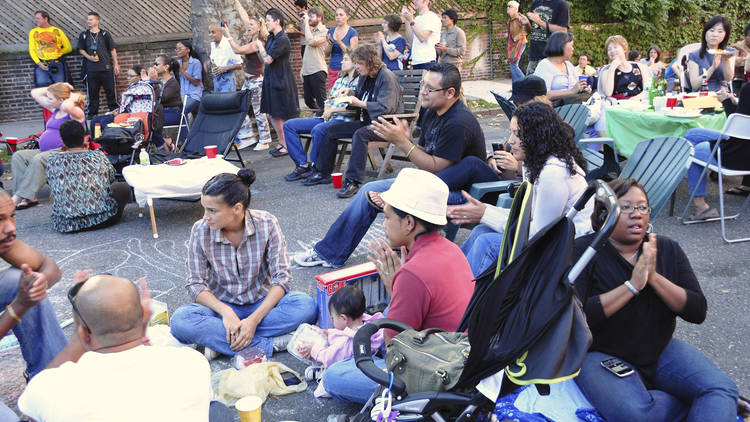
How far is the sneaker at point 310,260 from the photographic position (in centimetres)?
529

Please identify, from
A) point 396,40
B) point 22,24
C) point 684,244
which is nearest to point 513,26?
point 396,40

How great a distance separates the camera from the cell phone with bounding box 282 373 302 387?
3.57 m

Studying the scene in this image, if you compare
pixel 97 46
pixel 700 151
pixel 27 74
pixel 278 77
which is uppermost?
pixel 97 46

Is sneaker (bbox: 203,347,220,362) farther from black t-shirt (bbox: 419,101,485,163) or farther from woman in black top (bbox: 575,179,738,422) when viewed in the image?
black t-shirt (bbox: 419,101,485,163)

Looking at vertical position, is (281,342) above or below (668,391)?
below

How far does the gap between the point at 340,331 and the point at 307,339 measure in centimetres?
19

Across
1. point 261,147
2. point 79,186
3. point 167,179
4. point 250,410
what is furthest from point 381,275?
point 261,147

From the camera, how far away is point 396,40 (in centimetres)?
1043

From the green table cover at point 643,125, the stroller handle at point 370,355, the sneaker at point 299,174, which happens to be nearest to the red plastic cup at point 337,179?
the sneaker at point 299,174

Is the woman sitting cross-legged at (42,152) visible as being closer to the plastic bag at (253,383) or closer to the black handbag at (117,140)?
the black handbag at (117,140)

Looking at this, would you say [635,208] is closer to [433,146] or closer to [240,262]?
[240,262]

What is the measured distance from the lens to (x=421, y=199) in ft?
9.55

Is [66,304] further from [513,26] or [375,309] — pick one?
[513,26]

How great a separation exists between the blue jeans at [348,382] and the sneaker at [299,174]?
197 inches
